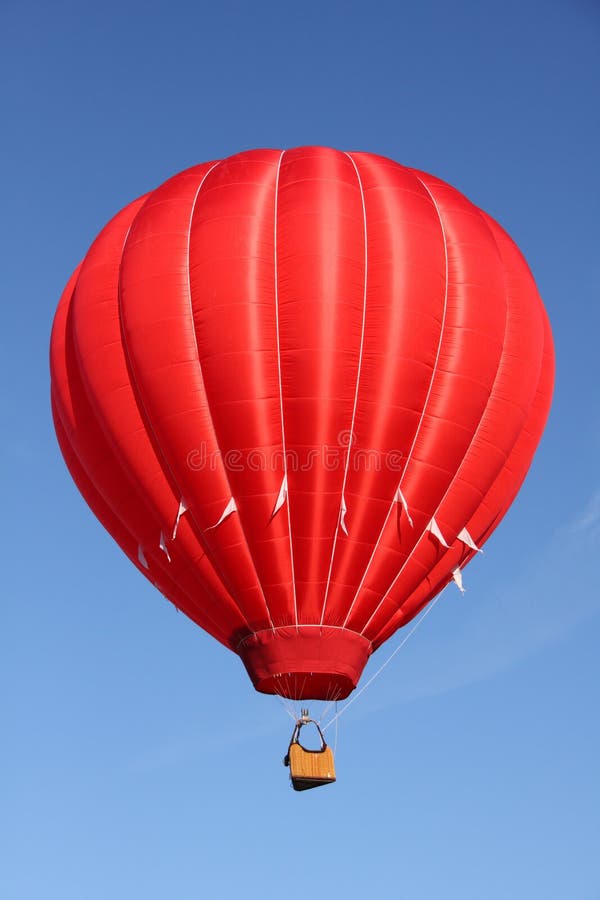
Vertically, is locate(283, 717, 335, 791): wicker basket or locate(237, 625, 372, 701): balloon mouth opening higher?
locate(237, 625, 372, 701): balloon mouth opening

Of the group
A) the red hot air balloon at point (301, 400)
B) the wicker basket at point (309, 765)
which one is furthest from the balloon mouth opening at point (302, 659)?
the wicker basket at point (309, 765)

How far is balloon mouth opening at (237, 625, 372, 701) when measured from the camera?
19844 millimetres

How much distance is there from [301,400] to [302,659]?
10.4 ft

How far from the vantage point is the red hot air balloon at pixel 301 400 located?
19781 millimetres

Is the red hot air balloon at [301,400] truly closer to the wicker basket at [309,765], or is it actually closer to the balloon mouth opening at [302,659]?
the balloon mouth opening at [302,659]

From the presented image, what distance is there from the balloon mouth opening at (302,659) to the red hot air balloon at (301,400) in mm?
25

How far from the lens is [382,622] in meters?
20.6

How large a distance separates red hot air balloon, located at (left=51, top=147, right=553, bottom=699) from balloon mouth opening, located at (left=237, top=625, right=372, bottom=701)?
25 millimetres

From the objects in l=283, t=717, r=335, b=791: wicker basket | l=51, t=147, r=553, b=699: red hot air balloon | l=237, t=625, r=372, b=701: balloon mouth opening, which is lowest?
l=283, t=717, r=335, b=791: wicker basket

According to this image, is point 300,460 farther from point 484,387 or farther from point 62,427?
point 62,427

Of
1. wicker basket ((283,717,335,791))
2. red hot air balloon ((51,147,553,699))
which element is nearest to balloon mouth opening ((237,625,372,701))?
red hot air balloon ((51,147,553,699))

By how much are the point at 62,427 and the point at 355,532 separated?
4.71 meters

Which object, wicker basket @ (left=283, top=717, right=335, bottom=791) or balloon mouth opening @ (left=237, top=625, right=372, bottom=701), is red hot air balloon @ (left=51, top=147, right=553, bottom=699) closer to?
balloon mouth opening @ (left=237, top=625, right=372, bottom=701)

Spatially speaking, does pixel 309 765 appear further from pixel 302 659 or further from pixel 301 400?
pixel 301 400
